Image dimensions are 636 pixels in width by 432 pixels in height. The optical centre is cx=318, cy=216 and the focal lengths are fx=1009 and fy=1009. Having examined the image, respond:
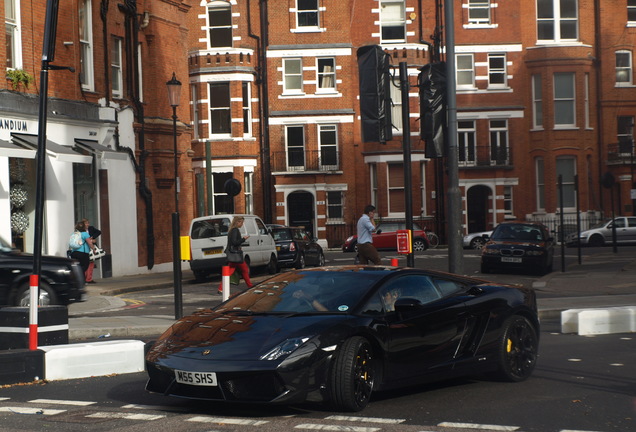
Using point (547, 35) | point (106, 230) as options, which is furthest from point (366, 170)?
point (106, 230)

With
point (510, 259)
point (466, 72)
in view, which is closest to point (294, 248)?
point (510, 259)

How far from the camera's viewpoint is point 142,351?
11.3 metres

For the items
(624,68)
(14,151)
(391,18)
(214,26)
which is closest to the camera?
(14,151)

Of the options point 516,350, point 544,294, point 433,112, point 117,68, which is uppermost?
point 117,68

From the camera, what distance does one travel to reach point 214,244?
2856 centimetres

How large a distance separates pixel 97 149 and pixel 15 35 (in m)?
4.42

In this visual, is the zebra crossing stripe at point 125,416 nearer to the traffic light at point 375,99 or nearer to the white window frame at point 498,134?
the traffic light at point 375,99

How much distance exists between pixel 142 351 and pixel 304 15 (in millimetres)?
41507

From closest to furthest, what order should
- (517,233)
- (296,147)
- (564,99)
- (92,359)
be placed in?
(92,359)
(517,233)
(296,147)
(564,99)

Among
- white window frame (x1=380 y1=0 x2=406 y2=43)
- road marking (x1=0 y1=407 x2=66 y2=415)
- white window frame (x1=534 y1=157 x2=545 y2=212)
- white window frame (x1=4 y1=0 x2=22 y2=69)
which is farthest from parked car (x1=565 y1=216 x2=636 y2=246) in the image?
road marking (x1=0 y1=407 x2=66 y2=415)

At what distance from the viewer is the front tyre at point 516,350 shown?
974 cm

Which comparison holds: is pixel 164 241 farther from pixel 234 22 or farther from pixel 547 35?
pixel 547 35

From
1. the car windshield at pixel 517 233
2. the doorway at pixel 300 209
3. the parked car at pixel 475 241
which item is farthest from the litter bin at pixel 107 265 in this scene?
the doorway at pixel 300 209

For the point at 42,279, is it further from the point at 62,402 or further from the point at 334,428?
the point at 334,428
